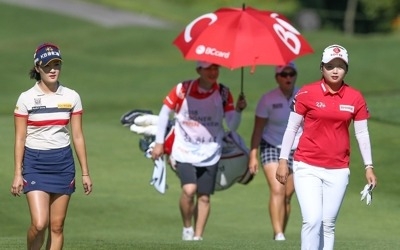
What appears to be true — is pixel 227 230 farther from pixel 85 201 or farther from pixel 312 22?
pixel 312 22

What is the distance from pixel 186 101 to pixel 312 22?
133 ft

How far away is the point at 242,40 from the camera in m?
13.8

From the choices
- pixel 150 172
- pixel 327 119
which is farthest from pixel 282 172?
pixel 150 172

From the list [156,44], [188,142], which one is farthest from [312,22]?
[188,142]

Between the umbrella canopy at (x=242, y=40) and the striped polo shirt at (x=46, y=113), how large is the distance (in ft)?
10.2

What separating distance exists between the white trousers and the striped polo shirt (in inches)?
76.8

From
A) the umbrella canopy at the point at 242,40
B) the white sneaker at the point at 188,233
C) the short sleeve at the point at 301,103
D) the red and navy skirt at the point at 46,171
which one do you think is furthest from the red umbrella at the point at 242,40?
the red and navy skirt at the point at 46,171

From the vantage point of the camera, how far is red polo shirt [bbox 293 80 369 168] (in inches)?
413

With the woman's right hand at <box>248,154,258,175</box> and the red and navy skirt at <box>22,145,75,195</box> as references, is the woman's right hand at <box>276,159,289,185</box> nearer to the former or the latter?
the red and navy skirt at <box>22,145,75,195</box>

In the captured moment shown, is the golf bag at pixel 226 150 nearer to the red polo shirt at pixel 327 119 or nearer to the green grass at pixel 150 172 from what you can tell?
the green grass at pixel 150 172

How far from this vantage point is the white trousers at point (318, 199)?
10.5 meters

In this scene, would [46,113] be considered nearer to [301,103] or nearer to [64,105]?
[64,105]

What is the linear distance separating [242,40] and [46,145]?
376 centimetres

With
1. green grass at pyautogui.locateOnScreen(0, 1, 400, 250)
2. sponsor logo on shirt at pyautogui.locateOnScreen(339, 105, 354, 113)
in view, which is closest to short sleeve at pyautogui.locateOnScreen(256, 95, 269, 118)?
green grass at pyautogui.locateOnScreen(0, 1, 400, 250)
